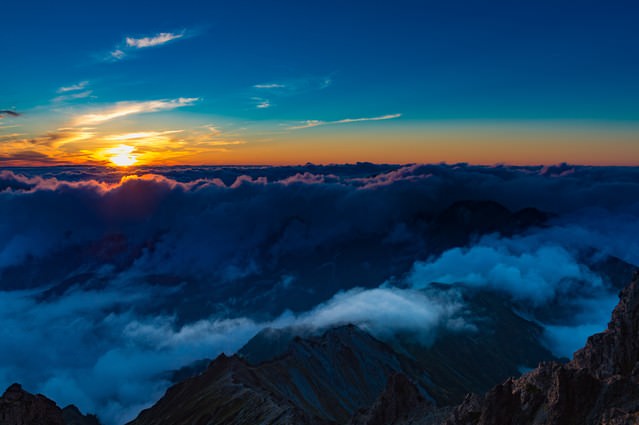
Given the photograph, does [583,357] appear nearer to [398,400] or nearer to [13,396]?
[398,400]

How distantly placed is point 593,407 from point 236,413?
147m

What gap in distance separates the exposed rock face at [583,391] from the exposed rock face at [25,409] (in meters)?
114

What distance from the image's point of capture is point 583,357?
10350cm

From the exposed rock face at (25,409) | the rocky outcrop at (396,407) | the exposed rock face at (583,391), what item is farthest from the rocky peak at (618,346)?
the exposed rock face at (25,409)

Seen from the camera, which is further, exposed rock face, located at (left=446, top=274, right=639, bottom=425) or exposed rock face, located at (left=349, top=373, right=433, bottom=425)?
exposed rock face, located at (left=349, top=373, right=433, bottom=425)

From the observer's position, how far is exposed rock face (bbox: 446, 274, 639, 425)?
71.8 m

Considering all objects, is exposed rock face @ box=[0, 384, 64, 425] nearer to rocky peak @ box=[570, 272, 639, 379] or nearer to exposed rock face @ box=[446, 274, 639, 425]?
exposed rock face @ box=[446, 274, 639, 425]

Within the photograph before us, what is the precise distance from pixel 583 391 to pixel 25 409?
139333 millimetres

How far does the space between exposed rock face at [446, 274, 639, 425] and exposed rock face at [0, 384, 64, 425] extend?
114 m

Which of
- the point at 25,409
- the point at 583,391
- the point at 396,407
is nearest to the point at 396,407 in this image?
the point at 396,407

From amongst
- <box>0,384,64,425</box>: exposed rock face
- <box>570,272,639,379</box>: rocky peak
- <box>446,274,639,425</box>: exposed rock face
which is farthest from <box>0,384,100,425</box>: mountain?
<box>570,272,639,379</box>: rocky peak

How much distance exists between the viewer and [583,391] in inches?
2931

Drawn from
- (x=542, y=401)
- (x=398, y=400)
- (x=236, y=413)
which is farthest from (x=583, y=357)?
(x=236, y=413)

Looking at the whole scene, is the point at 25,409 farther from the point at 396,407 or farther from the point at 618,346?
the point at 618,346
